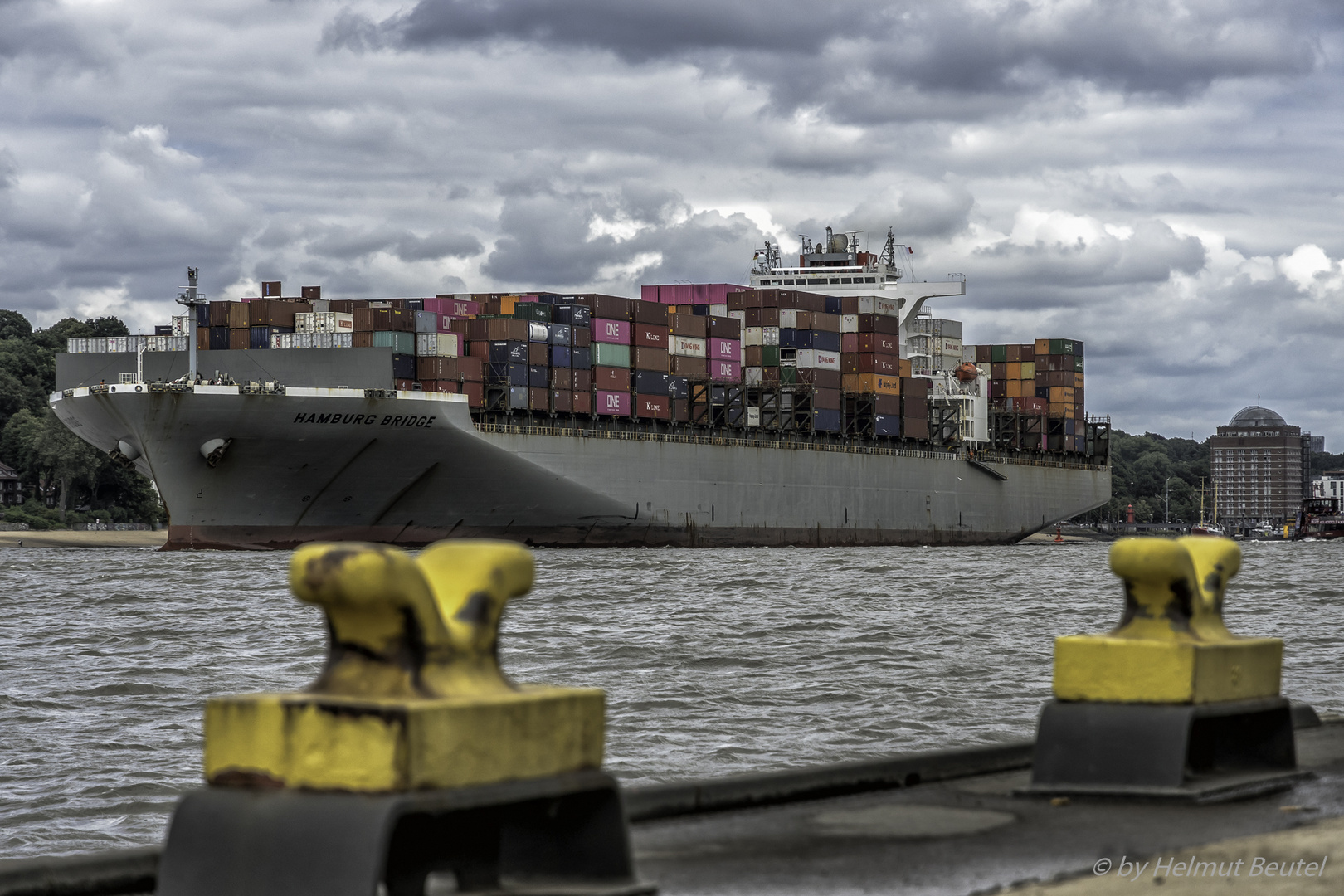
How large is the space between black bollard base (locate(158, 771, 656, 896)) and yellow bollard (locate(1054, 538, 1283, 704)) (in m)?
2.27

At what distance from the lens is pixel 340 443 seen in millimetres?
44188

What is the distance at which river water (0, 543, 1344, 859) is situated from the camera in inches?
433

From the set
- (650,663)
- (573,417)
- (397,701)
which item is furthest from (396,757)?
(573,417)

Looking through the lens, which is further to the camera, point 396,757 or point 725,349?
point 725,349

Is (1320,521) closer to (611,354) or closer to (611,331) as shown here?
(611,354)

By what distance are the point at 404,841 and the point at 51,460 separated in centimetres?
9565

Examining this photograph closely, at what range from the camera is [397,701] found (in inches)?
145

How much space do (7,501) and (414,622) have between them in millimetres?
102523

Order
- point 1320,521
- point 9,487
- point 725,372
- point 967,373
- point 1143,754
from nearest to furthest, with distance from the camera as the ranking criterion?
point 1143,754 → point 725,372 → point 967,373 → point 9,487 → point 1320,521

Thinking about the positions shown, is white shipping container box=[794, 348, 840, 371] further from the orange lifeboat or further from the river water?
the river water

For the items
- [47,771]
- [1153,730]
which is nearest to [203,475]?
[47,771]

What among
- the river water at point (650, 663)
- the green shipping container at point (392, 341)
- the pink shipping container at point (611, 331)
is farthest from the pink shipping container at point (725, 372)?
the river water at point (650, 663)

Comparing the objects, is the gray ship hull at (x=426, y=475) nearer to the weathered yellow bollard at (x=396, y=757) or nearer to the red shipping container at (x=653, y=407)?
the red shipping container at (x=653, y=407)

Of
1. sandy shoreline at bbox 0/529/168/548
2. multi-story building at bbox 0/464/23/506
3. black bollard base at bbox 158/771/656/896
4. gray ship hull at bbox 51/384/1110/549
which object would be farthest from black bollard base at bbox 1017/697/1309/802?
multi-story building at bbox 0/464/23/506
